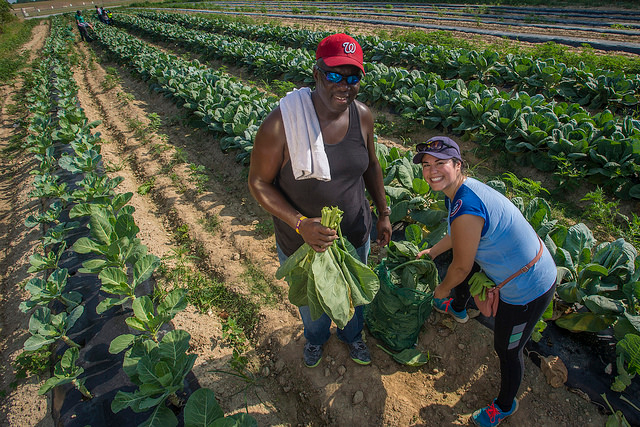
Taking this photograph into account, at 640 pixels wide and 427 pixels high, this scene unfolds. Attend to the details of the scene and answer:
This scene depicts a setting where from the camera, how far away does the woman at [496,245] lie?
5.51 ft

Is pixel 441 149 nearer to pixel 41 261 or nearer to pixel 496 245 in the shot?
pixel 496 245

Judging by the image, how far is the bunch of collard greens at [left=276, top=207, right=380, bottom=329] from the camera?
177 cm

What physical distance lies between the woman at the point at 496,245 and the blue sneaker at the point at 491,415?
0.40m

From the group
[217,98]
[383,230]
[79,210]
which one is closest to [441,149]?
[383,230]

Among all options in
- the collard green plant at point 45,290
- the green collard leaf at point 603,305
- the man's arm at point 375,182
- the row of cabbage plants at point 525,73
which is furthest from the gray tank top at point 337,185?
the row of cabbage plants at point 525,73

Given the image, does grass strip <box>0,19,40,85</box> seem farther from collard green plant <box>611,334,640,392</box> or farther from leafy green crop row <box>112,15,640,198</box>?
collard green plant <box>611,334,640,392</box>

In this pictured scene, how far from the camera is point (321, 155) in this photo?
1.74 meters

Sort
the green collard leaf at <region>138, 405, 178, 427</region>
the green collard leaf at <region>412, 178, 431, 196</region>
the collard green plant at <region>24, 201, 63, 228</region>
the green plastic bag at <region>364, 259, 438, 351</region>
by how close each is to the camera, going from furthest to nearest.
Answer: the collard green plant at <region>24, 201, 63, 228</region>
the green collard leaf at <region>412, 178, 431, 196</region>
the green plastic bag at <region>364, 259, 438, 351</region>
the green collard leaf at <region>138, 405, 178, 427</region>

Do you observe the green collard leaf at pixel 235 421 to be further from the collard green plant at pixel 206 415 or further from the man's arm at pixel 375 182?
the man's arm at pixel 375 182

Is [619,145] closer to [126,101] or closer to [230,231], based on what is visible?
[230,231]

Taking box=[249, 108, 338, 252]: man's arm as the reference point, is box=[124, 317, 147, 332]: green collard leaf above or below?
below

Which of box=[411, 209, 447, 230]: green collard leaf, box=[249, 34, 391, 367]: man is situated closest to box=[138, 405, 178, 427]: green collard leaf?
box=[249, 34, 391, 367]: man

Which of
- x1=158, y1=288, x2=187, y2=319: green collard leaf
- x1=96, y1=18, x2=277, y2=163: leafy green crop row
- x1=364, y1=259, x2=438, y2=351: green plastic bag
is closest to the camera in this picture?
x1=364, y1=259, x2=438, y2=351: green plastic bag

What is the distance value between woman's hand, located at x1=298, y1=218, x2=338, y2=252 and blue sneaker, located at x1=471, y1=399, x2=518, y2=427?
1614mm
